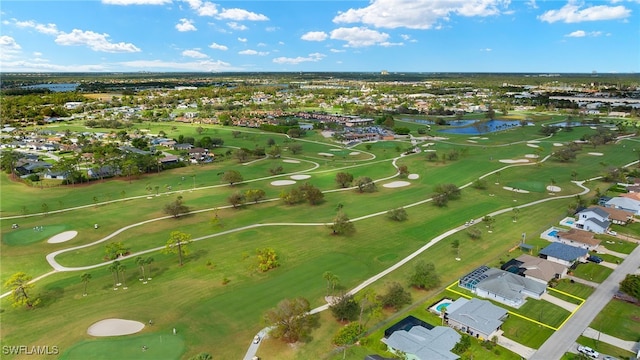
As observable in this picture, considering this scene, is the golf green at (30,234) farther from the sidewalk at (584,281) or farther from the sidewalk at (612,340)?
the sidewalk at (584,281)

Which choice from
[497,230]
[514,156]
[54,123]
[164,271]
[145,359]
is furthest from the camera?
[54,123]

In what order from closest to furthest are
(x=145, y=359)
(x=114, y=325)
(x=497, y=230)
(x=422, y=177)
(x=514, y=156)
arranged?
(x=145, y=359) → (x=114, y=325) → (x=497, y=230) → (x=422, y=177) → (x=514, y=156)

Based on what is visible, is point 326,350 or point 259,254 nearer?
point 326,350

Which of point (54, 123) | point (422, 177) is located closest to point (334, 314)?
point (422, 177)

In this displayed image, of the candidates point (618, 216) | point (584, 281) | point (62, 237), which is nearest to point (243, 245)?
point (62, 237)

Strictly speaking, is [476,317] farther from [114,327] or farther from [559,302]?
[114,327]

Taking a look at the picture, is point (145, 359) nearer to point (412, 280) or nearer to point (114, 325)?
point (114, 325)

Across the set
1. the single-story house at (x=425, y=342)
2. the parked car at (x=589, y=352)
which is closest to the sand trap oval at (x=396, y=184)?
the single-story house at (x=425, y=342)
